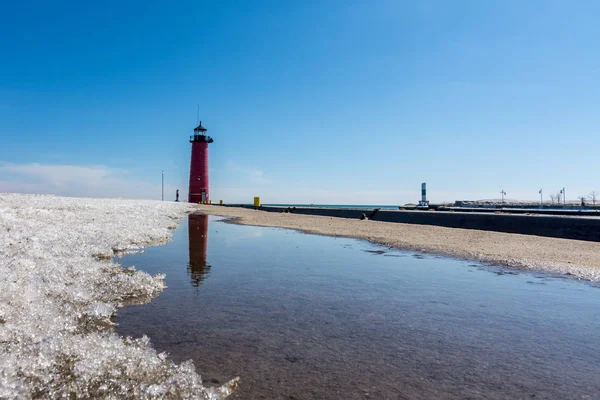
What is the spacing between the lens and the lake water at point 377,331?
2280mm

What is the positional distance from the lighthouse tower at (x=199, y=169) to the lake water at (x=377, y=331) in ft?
151

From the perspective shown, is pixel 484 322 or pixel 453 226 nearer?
pixel 484 322

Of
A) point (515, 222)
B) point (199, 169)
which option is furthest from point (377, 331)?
point (199, 169)

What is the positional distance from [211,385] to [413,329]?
1.90 metres

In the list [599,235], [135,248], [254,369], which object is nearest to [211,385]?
[254,369]

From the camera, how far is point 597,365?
260 centimetres

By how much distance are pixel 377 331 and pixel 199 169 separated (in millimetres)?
49513

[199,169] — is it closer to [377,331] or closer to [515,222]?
[515,222]

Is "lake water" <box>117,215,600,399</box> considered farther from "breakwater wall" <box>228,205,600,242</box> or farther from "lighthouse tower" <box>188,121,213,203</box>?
"lighthouse tower" <box>188,121,213,203</box>

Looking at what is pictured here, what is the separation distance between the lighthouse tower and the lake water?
151ft

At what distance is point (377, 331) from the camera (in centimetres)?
318

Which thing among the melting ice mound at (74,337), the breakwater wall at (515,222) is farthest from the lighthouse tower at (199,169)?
the melting ice mound at (74,337)

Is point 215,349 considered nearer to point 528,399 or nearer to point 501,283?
point 528,399

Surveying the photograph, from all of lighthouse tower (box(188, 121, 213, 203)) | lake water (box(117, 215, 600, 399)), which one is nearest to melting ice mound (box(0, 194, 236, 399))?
lake water (box(117, 215, 600, 399))
